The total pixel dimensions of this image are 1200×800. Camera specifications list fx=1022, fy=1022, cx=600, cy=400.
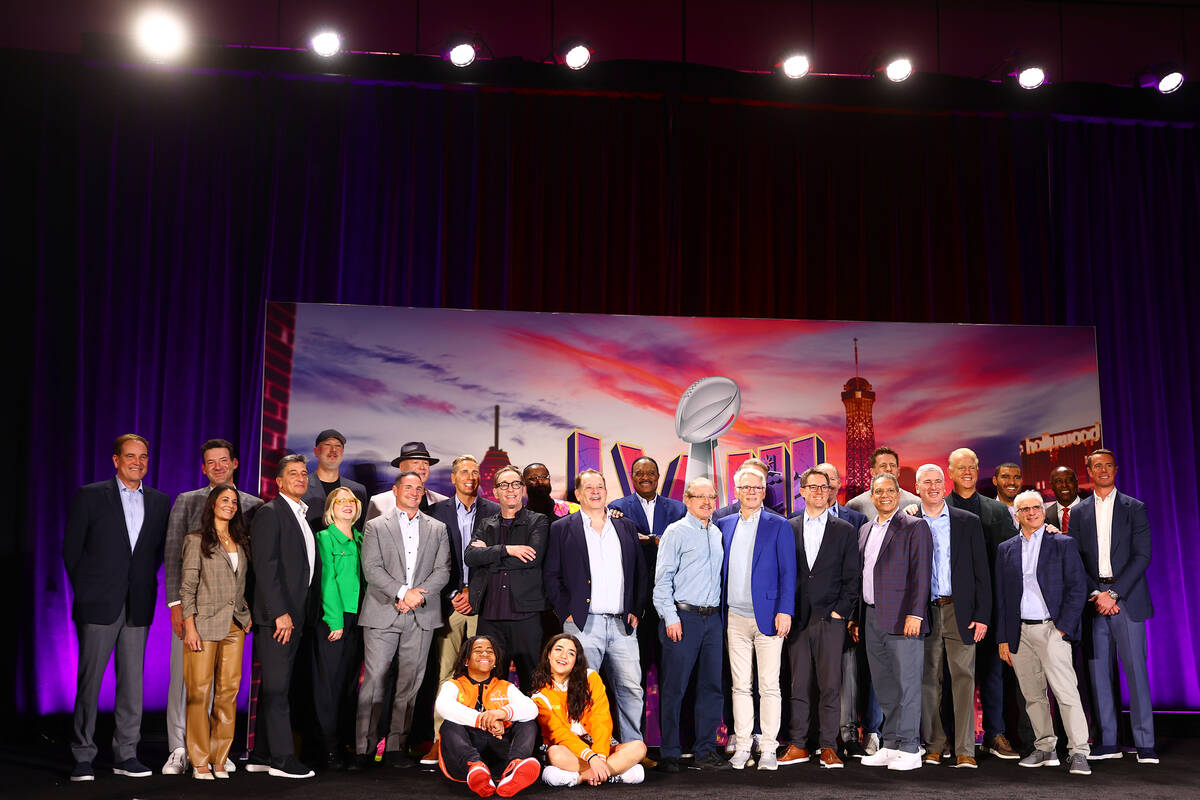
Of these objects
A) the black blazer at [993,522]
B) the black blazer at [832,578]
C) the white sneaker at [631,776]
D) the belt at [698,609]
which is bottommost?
the white sneaker at [631,776]

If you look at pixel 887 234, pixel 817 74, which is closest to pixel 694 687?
pixel 887 234

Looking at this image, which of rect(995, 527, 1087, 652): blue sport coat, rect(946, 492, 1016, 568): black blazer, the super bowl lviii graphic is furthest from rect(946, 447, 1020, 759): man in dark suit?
the super bowl lviii graphic

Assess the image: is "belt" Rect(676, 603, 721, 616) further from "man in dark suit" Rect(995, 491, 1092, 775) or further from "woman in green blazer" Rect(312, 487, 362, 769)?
"woman in green blazer" Rect(312, 487, 362, 769)

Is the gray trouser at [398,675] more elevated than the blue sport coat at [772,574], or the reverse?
the blue sport coat at [772,574]

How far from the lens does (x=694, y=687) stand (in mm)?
5625

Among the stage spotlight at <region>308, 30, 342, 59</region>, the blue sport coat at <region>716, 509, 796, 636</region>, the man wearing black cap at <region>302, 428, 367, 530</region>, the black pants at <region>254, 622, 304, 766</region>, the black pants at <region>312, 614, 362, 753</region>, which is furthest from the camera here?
the stage spotlight at <region>308, 30, 342, 59</region>

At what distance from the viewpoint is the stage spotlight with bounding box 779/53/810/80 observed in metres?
6.80

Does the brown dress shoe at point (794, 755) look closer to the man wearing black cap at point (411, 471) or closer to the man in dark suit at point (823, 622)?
the man in dark suit at point (823, 622)

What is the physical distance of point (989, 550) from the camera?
5711 millimetres

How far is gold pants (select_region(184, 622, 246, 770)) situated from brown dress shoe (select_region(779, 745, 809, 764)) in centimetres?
276

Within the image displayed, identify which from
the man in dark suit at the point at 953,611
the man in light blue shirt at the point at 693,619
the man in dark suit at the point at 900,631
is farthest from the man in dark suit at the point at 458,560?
the man in dark suit at the point at 953,611

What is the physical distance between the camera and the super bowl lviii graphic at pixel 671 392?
20.0 feet

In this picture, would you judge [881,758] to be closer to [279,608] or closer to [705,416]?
[705,416]

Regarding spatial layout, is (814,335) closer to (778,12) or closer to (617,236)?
(617,236)
